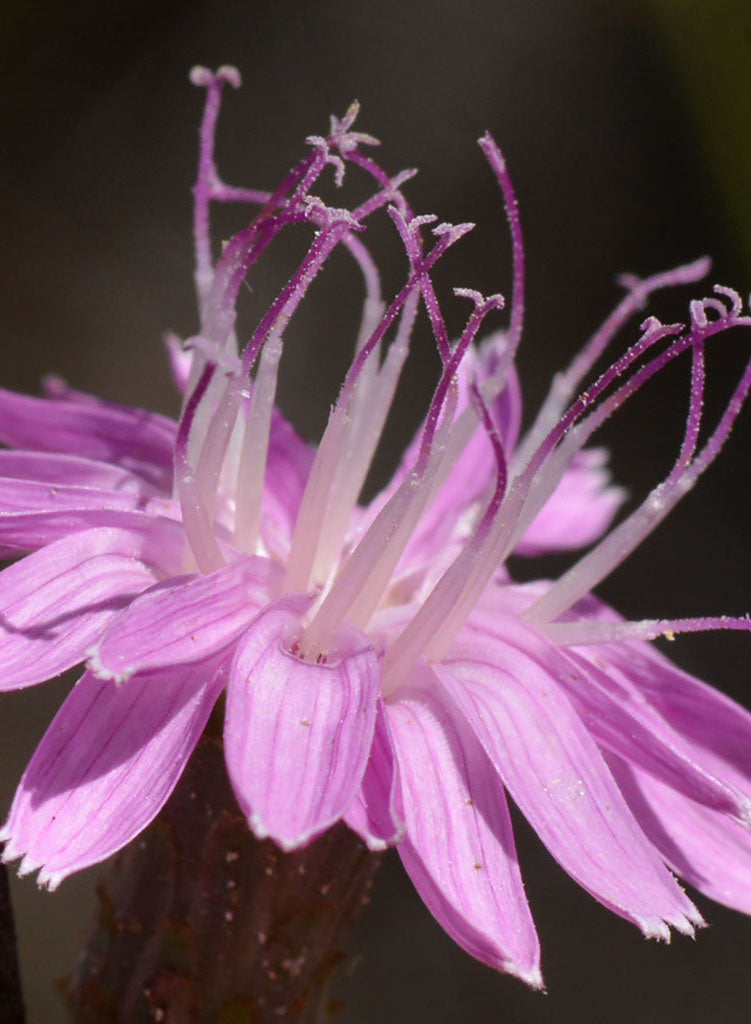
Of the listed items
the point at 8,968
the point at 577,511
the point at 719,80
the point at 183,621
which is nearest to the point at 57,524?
the point at 183,621

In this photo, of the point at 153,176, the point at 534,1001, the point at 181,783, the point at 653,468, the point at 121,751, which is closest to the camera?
the point at 121,751

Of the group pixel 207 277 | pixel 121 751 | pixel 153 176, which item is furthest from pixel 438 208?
pixel 121 751

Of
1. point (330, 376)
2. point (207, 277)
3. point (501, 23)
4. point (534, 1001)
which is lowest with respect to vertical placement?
point (534, 1001)

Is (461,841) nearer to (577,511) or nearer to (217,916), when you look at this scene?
(217,916)

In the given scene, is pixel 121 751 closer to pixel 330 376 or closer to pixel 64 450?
pixel 64 450

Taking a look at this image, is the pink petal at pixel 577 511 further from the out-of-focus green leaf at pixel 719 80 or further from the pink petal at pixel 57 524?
the out-of-focus green leaf at pixel 719 80

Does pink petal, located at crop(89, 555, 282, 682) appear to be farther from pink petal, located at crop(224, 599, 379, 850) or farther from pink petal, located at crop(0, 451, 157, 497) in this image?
pink petal, located at crop(0, 451, 157, 497)
